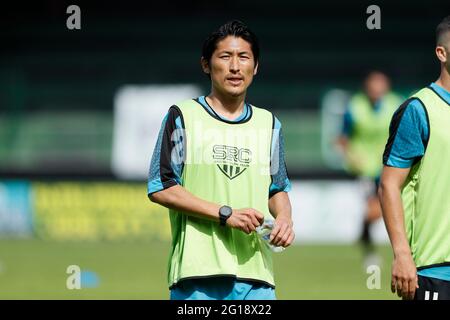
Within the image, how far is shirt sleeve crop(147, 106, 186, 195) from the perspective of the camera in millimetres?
5387

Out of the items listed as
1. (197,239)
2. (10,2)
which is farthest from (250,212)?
(10,2)

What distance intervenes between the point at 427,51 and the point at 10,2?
999 centimetres

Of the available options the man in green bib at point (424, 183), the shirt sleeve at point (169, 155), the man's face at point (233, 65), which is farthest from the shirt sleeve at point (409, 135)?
the shirt sleeve at point (169, 155)

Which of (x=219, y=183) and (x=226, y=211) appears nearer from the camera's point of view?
(x=226, y=211)

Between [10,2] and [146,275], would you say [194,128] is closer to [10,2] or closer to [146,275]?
[146,275]

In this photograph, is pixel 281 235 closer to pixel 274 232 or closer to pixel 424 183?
pixel 274 232

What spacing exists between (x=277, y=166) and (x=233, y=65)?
59 centimetres

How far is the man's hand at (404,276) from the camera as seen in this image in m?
5.02

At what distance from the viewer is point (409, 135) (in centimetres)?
522

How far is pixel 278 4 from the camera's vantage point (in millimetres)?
25281

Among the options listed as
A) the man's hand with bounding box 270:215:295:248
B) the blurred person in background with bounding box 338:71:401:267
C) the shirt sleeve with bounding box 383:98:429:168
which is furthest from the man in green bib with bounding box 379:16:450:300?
the blurred person in background with bounding box 338:71:401:267

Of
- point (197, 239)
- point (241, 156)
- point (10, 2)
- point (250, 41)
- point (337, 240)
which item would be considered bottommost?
point (337, 240)

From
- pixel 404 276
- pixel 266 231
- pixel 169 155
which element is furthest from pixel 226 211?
pixel 404 276

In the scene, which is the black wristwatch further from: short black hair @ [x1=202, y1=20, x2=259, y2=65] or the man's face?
short black hair @ [x1=202, y1=20, x2=259, y2=65]
